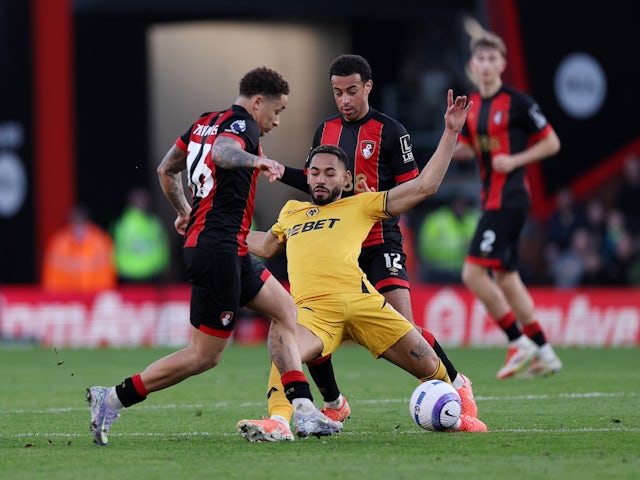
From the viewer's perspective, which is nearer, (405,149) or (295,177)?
(295,177)

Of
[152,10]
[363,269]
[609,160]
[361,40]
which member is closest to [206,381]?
[363,269]

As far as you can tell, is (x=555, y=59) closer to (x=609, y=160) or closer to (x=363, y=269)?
(x=609, y=160)

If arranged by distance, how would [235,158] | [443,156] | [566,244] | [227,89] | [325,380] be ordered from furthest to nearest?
1. [227,89]
2. [566,244]
3. [325,380]
4. [443,156]
5. [235,158]

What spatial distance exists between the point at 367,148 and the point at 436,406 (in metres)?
1.94

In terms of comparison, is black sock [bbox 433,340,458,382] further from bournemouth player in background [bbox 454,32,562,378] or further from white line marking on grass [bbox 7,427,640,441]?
bournemouth player in background [bbox 454,32,562,378]

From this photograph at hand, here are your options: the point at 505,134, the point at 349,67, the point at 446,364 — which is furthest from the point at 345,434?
the point at 505,134

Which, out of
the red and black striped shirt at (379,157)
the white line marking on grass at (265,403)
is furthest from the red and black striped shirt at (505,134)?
the red and black striped shirt at (379,157)

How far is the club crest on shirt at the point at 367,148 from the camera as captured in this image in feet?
29.8

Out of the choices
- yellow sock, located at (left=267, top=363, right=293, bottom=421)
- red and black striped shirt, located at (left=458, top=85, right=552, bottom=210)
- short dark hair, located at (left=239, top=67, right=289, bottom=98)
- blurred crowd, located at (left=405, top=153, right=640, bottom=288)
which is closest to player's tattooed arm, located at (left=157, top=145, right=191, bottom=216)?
short dark hair, located at (left=239, top=67, right=289, bottom=98)

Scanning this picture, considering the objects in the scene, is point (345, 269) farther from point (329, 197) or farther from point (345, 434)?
point (345, 434)

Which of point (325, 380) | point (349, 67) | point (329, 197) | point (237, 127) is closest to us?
point (237, 127)

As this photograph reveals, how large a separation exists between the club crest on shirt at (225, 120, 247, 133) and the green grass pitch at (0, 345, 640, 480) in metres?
1.69

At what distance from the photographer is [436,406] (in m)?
7.96

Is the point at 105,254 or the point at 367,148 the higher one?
the point at 367,148
